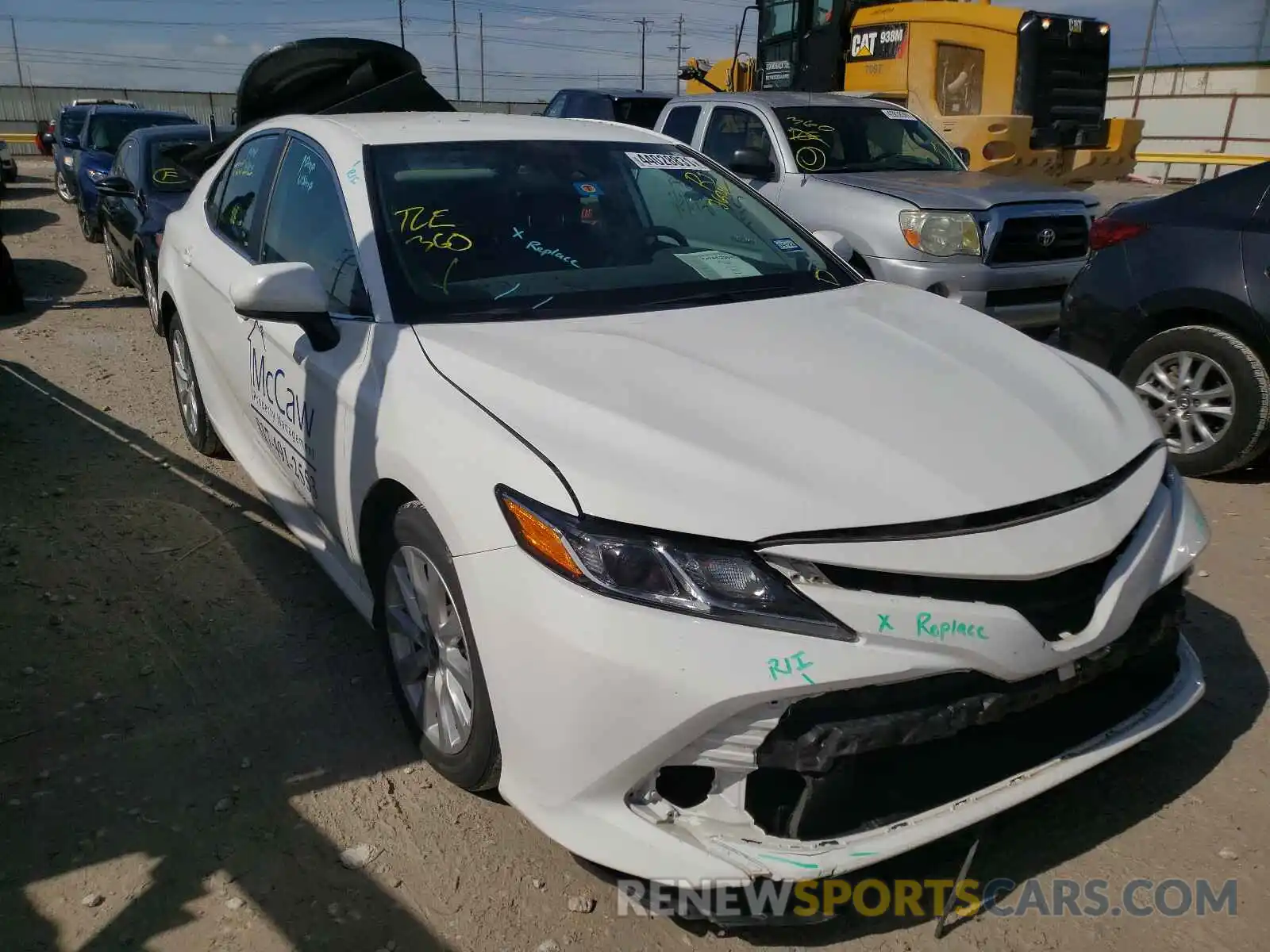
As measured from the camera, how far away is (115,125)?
1373 cm

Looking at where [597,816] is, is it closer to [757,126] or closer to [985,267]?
[985,267]

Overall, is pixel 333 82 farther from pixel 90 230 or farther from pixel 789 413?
pixel 90 230

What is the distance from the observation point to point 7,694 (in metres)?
3.12

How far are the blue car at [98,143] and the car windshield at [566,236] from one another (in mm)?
10253

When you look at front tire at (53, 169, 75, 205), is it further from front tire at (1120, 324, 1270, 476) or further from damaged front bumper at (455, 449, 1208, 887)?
damaged front bumper at (455, 449, 1208, 887)

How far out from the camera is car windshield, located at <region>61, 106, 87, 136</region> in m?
16.0

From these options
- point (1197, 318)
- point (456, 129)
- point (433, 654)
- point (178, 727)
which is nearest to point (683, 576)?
point (433, 654)

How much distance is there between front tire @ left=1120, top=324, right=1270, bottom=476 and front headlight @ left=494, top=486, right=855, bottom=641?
3308 millimetres

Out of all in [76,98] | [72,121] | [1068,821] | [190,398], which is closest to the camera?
[1068,821]

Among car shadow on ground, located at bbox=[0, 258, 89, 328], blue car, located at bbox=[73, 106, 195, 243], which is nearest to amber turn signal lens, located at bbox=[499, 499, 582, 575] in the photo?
car shadow on ground, located at bbox=[0, 258, 89, 328]

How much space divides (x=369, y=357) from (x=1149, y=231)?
4.06m

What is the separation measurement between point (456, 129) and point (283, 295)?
3.52 ft

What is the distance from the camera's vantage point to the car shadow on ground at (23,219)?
47.4 feet

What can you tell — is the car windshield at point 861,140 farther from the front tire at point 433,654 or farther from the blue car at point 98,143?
the blue car at point 98,143
